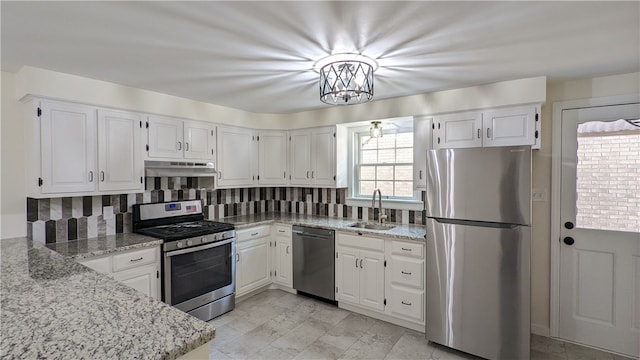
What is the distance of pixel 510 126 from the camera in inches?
108

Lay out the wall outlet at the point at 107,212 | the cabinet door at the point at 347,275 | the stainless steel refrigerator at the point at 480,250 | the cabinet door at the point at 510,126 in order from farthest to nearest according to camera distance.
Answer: the cabinet door at the point at 347,275, the wall outlet at the point at 107,212, the cabinet door at the point at 510,126, the stainless steel refrigerator at the point at 480,250

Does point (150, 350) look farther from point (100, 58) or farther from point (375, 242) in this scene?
point (375, 242)

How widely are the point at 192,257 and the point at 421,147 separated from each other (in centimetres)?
258

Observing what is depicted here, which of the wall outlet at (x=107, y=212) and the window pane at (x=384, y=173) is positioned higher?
the window pane at (x=384, y=173)

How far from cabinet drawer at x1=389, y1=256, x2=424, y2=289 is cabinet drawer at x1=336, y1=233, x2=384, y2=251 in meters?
0.19

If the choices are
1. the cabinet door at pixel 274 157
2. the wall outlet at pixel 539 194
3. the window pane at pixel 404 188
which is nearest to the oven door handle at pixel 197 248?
the cabinet door at pixel 274 157

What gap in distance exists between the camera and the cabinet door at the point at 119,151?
275 centimetres

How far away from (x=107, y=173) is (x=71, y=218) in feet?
1.73

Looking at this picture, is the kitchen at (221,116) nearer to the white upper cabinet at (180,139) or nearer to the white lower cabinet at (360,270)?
the white upper cabinet at (180,139)

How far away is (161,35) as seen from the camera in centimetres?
181

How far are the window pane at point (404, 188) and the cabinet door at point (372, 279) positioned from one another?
891 mm

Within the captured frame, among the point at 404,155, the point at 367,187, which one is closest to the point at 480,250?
the point at 404,155

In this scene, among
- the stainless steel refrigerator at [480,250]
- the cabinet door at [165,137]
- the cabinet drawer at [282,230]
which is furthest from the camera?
the cabinet drawer at [282,230]

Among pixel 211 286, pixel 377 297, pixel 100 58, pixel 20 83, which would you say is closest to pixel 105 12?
pixel 100 58
